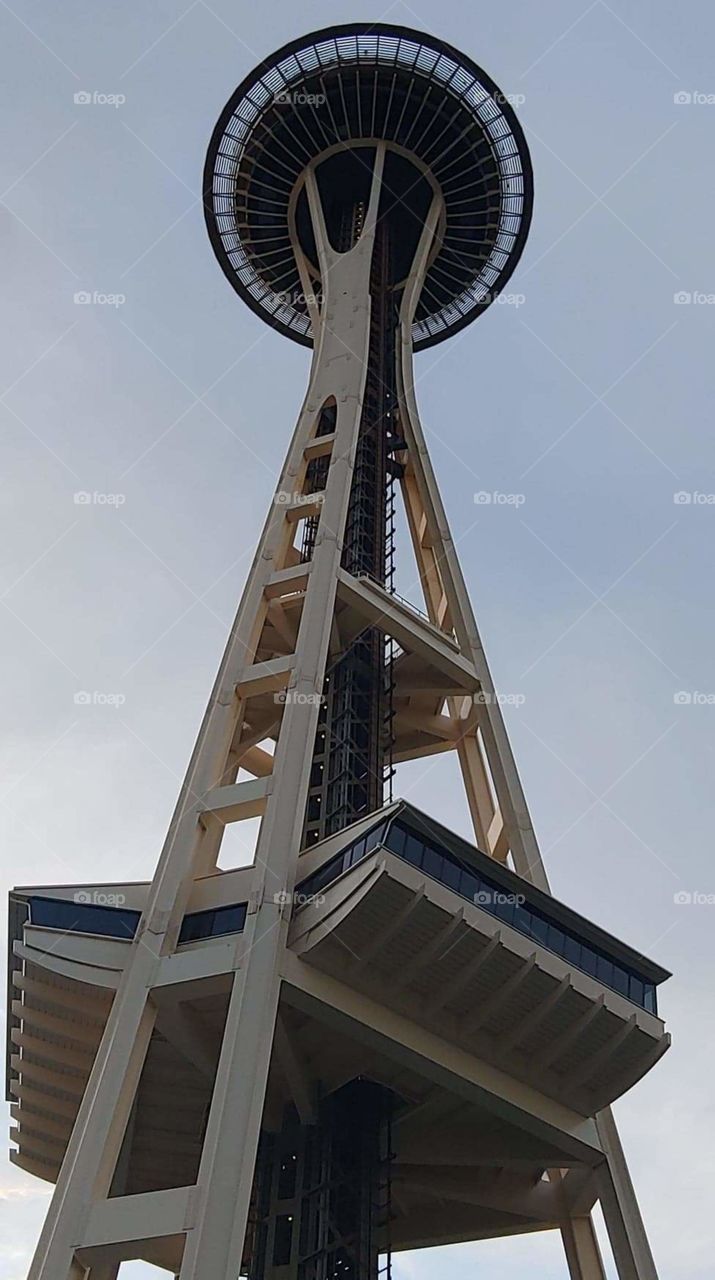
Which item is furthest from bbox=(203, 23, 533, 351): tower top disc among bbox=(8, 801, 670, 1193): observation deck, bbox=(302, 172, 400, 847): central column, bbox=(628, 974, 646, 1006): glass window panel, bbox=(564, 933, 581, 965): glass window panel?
bbox=(628, 974, 646, 1006): glass window panel

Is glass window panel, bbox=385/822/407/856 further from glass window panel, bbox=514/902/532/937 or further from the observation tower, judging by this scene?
glass window panel, bbox=514/902/532/937

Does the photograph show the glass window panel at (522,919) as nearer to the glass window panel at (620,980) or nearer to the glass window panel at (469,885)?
the glass window panel at (469,885)

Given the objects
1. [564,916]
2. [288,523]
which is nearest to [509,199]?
[288,523]

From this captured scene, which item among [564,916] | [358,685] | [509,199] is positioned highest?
[509,199]

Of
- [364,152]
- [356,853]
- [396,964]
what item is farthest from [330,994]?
[364,152]

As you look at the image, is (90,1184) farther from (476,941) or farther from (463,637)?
(463,637)

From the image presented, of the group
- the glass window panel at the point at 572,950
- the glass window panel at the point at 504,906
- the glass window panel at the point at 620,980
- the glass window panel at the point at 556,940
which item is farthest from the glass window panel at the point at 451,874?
the glass window panel at the point at 620,980

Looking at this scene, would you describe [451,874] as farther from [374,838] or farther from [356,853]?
[356,853]
